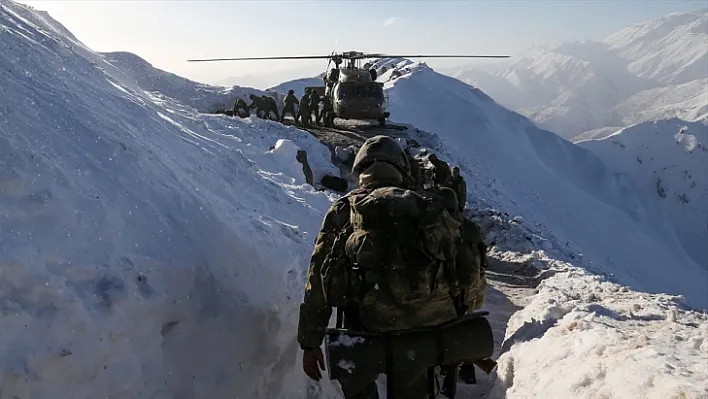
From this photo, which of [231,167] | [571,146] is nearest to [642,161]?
[571,146]

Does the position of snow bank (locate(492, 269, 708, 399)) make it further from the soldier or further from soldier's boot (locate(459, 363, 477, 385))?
the soldier

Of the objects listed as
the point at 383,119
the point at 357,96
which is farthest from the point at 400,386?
the point at 383,119

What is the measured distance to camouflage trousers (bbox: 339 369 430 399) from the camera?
126 inches

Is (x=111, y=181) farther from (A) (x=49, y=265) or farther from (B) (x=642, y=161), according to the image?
(B) (x=642, y=161)

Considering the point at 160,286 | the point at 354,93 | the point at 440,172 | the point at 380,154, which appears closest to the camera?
the point at 380,154

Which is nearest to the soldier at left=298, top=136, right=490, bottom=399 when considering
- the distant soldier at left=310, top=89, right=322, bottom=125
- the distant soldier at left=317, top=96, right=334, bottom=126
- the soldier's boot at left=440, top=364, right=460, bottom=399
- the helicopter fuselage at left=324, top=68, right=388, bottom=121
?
the soldier's boot at left=440, top=364, right=460, bottom=399

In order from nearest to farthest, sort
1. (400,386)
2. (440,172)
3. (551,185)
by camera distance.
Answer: (400,386) < (440,172) < (551,185)

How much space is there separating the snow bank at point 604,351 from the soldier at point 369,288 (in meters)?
0.97

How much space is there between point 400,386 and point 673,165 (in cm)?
4867

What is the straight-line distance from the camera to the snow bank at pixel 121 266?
3.29 metres

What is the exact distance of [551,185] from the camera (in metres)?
30.5

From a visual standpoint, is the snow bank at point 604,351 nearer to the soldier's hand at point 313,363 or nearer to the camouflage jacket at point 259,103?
the soldier's hand at point 313,363

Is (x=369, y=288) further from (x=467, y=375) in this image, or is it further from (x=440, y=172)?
(x=440, y=172)

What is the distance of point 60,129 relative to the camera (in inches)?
194
